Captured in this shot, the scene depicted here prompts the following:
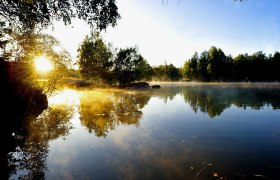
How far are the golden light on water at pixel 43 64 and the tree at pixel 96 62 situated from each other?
180 feet

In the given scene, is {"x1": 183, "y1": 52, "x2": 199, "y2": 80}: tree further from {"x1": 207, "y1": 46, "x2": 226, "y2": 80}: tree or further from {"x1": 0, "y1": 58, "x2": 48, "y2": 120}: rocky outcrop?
{"x1": 0, "y1": 58, "x2": 48, "y2": 120}: rocky outcrop

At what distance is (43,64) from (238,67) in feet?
435

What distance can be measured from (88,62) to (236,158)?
85.1 meters

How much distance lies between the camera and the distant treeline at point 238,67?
460 ft

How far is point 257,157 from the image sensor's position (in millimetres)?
11344

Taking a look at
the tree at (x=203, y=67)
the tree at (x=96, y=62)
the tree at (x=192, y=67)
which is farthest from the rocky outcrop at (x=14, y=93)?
the tree at (x=192, y=67)

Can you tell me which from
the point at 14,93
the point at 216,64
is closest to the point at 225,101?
the point at 14,93

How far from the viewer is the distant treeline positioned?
140125 mm

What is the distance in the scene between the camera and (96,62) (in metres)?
89.6

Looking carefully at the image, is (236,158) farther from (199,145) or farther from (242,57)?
(242,57)

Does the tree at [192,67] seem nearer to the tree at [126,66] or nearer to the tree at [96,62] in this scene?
the tree at [126,66]

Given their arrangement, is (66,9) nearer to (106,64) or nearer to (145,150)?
(145,150)

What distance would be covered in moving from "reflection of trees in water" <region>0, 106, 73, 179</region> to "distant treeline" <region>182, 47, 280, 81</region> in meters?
137

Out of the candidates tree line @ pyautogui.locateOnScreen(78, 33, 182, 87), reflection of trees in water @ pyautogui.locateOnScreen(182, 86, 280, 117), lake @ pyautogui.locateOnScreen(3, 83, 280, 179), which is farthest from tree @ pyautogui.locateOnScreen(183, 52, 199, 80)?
lake @ pyautogui.locateOnScreen(3, 83, 280, 179)
